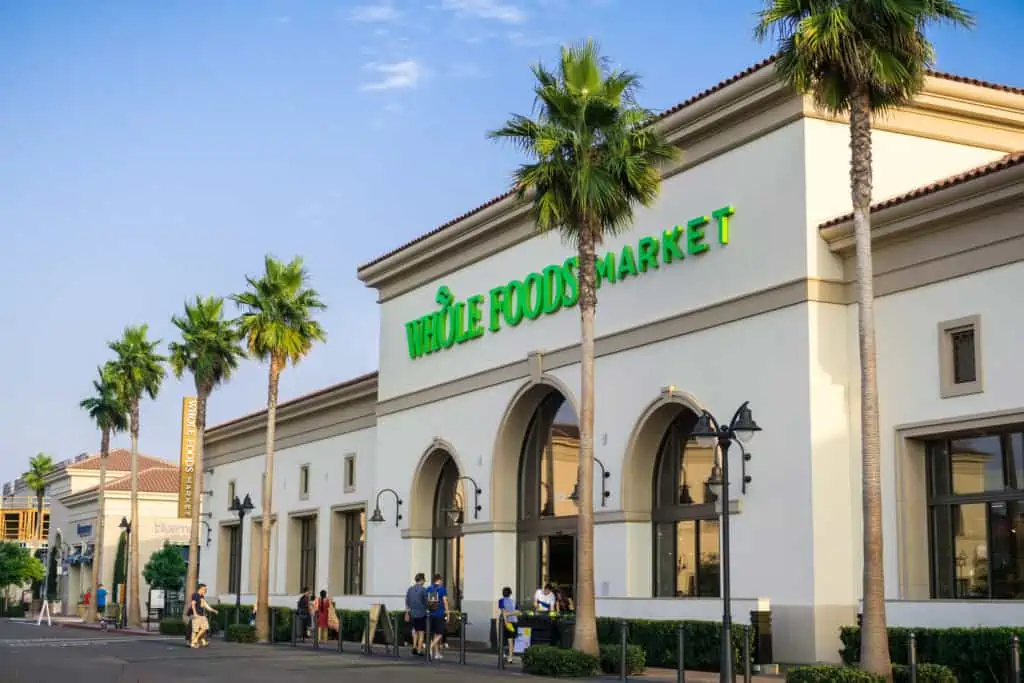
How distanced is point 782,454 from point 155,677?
1211 cm

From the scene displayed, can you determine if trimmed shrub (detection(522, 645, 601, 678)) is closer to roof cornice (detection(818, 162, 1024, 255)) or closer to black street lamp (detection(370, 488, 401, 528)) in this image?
roof cornice (detection(818, 162, 1024, 255))

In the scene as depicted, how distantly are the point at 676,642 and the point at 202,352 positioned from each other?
27439mm

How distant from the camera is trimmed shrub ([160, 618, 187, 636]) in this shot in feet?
155

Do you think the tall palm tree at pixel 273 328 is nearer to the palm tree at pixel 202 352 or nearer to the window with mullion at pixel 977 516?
the palm tree at pixel 202 352

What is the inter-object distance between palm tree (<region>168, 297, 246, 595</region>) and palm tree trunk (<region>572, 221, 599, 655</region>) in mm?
25743

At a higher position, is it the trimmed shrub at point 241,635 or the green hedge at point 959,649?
the green hedge at point 959,649

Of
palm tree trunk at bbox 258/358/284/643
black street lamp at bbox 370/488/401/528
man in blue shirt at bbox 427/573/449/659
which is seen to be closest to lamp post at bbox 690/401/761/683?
man in blue shirt at bbox 427/573/449/659

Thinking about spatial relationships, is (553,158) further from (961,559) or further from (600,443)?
(961,559)

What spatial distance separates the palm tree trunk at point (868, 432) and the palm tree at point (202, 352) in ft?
106

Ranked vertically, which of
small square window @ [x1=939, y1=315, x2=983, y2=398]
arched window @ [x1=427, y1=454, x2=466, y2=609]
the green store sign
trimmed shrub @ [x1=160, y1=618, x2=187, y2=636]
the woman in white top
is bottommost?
trimmed shrub @ [x1=160, y1=618, x2=187, y2=636]

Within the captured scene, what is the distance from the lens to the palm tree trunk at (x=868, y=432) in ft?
61.5

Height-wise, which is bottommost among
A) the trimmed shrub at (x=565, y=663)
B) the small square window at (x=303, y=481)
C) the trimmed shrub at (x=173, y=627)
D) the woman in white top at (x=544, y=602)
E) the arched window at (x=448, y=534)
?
the trimmed shrub at (x=173, y=627)

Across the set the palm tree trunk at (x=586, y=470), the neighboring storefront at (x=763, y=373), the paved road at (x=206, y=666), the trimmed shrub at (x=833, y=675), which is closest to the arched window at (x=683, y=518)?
the neighboring storefront at (x=763, y=373)

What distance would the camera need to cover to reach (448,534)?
38.7m
